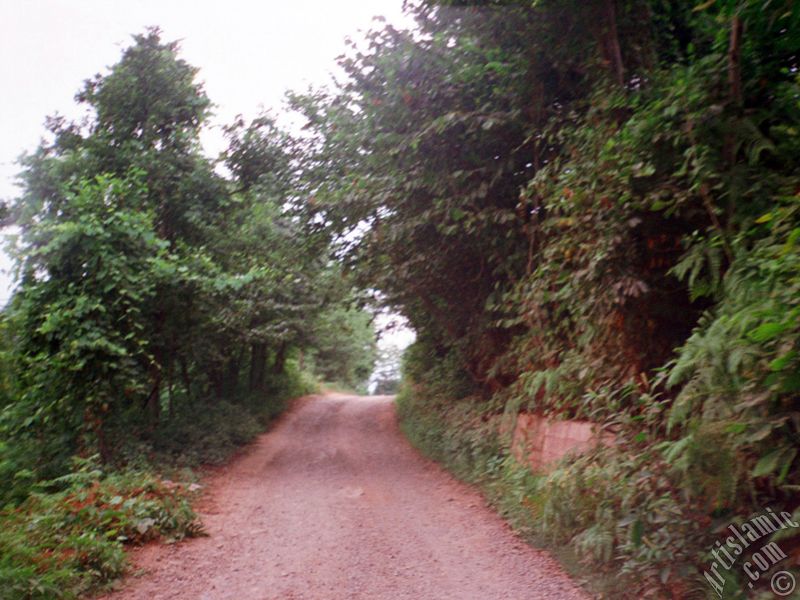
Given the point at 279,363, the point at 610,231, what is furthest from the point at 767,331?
the point at 279,363

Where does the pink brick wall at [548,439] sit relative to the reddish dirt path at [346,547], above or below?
above

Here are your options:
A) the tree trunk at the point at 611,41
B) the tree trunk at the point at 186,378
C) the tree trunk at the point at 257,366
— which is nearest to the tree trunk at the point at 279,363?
the tree trunk at the point at 257,366

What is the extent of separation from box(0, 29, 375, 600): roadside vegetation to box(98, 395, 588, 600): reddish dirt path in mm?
690

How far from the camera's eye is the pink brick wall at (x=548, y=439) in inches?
280

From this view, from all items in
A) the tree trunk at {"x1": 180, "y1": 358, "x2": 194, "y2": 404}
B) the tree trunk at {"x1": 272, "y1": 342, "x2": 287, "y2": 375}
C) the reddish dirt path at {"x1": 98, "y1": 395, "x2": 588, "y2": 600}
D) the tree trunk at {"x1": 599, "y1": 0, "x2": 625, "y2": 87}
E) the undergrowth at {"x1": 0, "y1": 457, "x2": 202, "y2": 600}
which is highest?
the tree trunk at {"x1": 599, "y1": 0, "x2": 625, "y2": 87}

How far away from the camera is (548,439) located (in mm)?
8633

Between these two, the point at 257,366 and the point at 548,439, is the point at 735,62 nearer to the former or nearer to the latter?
the point at 548,439

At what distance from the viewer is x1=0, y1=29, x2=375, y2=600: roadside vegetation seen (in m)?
8.26

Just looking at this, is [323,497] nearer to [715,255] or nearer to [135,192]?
[135,192]

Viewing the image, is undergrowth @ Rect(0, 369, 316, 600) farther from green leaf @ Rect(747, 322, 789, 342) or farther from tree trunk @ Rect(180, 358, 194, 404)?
green leaf @ Rect(747, 322, 789, 342)

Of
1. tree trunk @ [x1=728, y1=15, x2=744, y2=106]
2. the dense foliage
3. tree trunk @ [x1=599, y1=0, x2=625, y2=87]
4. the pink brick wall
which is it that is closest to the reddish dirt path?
the dense foliage

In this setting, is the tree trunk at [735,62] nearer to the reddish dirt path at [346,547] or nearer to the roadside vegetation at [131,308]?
the reddish dirt path at [346,547]

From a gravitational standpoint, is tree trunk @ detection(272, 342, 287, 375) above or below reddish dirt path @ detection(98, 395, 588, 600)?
above

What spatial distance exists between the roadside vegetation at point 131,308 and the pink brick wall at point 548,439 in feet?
15.5
